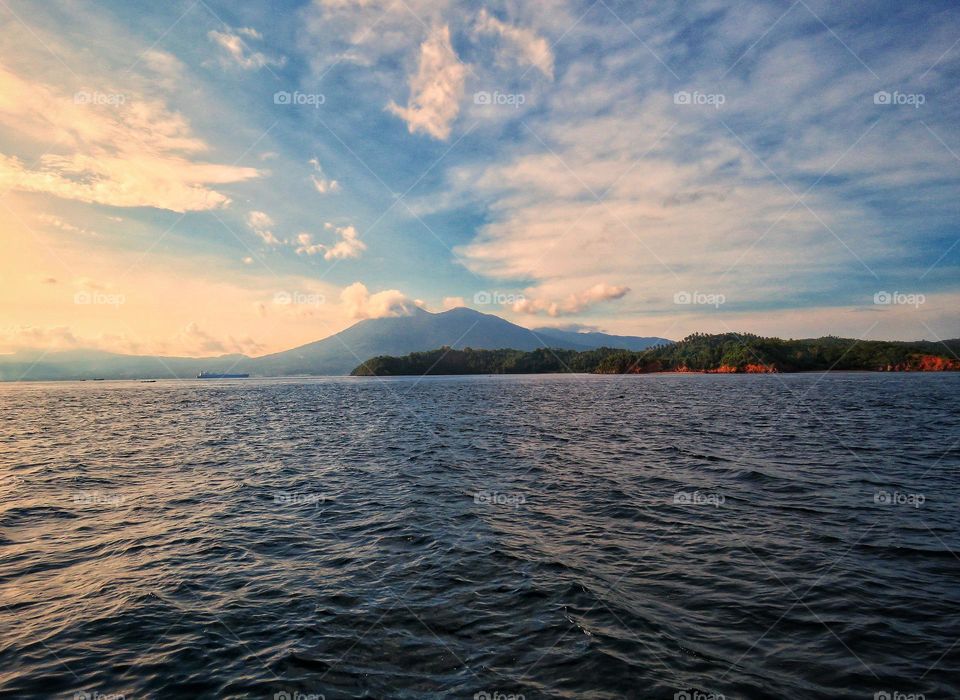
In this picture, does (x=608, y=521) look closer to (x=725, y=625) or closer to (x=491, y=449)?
(x=725, y=625)

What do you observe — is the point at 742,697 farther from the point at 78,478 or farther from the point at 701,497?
the point at 78,478

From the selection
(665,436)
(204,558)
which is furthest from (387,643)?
(665,436)

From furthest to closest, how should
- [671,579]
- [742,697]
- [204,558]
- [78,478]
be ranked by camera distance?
1. [78,478]
2. [204,558]
3. [671,579]
4. [742,697]

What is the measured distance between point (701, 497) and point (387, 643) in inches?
646

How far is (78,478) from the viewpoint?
2731cm

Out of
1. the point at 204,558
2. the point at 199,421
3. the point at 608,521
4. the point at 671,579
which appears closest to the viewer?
the point at 671,579

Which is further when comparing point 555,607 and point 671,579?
point 671,579

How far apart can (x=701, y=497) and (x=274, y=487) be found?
72.3 ft

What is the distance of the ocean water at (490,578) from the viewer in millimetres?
9086

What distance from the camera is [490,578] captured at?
1330cm

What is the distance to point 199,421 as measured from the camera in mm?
61719

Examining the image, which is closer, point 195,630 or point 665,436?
point 195,630

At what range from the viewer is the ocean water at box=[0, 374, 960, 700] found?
9086 mm

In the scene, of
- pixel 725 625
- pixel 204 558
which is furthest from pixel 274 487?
pixel 725 625
